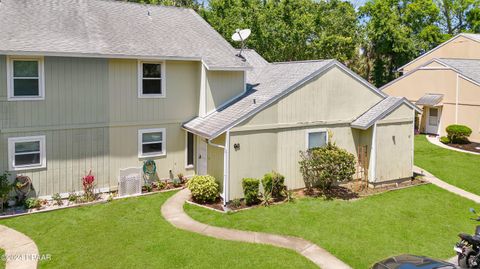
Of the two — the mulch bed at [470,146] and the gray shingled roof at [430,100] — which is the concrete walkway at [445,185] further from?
the gray shingled roof at [430,100]

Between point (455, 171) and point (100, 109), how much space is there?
60.6 ft

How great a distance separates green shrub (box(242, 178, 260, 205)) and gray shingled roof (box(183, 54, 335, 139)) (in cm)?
224

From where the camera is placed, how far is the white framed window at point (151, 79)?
16.4 meters

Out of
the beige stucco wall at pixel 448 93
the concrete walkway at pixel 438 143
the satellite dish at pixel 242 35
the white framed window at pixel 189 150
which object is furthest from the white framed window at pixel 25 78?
the beige stucco wall at pixel 448 93

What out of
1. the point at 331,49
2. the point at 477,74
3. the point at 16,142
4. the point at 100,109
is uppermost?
the point at 331,49

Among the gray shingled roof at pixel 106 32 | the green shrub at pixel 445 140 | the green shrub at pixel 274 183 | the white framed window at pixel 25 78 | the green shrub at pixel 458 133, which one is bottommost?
the green shrub at pixel 274 183

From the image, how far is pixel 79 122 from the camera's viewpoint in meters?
15.3

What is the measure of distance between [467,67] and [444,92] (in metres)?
2.77

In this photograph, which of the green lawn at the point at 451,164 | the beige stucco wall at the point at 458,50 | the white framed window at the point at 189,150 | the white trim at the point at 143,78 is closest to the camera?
the white trim at the point at 143,78

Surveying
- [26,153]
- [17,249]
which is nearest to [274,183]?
[17,249]

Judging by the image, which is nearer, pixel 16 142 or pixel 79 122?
pixel 16 142

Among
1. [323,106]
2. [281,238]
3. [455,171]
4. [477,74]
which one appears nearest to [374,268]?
[281,238]

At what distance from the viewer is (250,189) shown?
14.7m

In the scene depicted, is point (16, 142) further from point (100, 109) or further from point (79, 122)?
point (100, 109)
